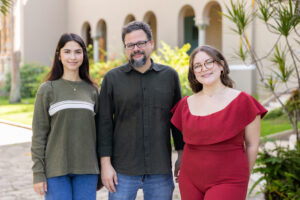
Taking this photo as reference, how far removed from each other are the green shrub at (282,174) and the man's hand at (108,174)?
2.10 metres

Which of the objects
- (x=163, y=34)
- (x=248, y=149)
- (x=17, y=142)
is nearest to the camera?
(x=248, y=149)

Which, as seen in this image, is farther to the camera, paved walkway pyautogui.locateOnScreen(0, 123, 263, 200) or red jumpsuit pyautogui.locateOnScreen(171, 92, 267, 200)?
paved walkway pyautogui.locateOnScreen(0, 123, 263, 200)

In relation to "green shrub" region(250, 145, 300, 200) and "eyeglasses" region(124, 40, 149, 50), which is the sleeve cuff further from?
"green shrub" region(250, 145, 300, 200)

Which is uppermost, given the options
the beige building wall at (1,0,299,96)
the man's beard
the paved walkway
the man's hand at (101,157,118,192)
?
the beige building wall at (1,0,299,96)

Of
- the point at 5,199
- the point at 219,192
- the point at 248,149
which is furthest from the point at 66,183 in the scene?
the point at 5,199

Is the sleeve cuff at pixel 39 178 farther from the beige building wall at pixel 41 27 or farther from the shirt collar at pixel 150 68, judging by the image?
the beige building wall at pixel 41 27

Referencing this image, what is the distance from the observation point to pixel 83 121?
2.73 m

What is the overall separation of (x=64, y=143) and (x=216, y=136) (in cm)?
106

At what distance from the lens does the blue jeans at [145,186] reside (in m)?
2.76

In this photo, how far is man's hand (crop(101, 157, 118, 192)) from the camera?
2.72m

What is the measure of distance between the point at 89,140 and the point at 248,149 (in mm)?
1102

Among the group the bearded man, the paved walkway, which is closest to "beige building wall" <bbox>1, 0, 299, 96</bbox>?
the paved walkway

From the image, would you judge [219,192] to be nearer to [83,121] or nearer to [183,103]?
[183,103]

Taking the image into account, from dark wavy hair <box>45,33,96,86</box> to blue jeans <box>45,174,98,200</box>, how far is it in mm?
723
